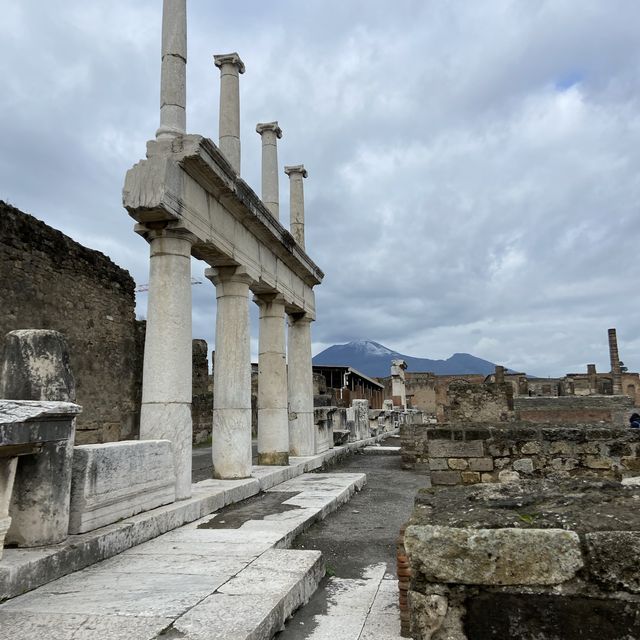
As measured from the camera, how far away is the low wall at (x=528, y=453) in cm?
610

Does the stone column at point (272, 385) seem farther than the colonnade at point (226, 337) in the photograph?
Yes

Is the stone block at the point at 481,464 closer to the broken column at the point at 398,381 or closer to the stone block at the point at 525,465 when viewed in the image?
the stone block at the point at 525,465

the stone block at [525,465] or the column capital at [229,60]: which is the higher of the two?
the column capital at [229,60]

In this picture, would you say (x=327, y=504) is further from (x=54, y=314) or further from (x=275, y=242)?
(x=54, y=314)

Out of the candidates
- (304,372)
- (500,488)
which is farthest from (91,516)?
(304,372)

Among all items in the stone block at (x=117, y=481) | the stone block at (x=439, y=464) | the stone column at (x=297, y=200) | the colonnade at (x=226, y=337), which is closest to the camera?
the stone block at (x=117, y=481)

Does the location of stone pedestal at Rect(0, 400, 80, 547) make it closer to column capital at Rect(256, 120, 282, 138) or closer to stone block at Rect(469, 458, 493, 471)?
stone block at Rect(469, 458, 493, 471)

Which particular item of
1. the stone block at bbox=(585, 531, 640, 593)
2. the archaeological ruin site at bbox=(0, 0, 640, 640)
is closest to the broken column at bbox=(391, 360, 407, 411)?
the archaeological ruin site at bbox=(0, 0, 640, 640)

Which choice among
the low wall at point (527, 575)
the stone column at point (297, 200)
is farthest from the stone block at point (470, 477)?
the stone column at point (297, 200)

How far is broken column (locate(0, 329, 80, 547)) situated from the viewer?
12.3 ft

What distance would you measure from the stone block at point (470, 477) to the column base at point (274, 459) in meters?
5.27

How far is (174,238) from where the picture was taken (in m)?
7.13

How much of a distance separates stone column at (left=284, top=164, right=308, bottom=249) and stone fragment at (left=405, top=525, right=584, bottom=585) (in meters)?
11.3

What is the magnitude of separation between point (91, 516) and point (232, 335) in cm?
464
